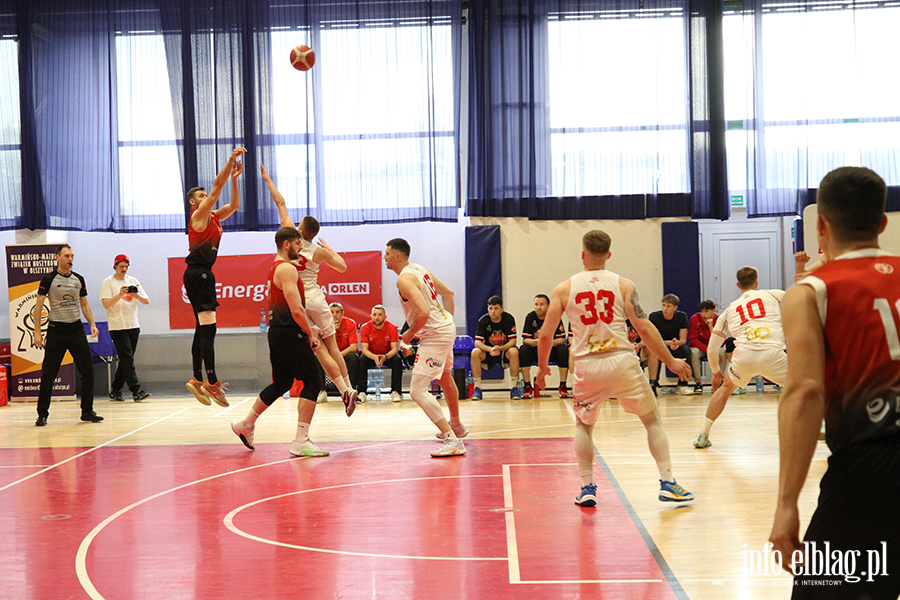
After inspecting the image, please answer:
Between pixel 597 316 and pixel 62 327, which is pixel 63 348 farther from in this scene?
pixel 597 316

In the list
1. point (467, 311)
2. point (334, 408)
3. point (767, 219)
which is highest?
point (767, 219)

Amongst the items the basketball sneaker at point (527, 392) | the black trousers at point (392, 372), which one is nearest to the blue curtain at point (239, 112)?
the black trousers at point (392, 372)

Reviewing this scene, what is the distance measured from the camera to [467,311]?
44.5 feet

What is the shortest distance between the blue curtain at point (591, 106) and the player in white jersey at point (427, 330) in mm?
6668

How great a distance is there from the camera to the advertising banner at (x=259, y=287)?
14.2m

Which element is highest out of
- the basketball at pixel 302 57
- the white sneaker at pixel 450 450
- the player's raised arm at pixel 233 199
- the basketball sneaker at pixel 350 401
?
the basketball at pixel 302 57

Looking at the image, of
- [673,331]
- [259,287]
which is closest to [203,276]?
[259,287]

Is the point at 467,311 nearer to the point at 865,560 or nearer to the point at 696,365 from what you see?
the point at 696,365

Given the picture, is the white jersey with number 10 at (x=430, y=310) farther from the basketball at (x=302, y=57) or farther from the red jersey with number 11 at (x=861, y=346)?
the red jersey with number 11 at (x=861, y=346)

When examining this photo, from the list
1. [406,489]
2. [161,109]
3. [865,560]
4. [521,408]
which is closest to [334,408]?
[521,408]

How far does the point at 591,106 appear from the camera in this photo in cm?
1341

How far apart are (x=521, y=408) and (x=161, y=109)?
8841mm

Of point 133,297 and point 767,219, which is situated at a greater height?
point 767,219

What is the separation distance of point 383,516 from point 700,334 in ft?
28.1
